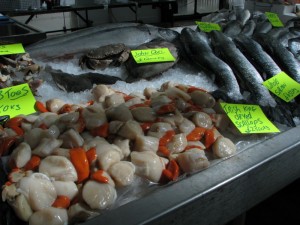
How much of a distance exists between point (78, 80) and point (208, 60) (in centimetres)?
71

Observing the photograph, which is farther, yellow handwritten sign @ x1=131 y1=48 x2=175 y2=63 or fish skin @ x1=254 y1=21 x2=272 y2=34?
fish skin @ x1=254 y1=21 x2=272 y2=34

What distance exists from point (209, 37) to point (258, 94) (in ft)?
2.21

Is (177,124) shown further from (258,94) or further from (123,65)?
(123,65)

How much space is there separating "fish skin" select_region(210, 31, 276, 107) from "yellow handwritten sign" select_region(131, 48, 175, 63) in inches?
12.4

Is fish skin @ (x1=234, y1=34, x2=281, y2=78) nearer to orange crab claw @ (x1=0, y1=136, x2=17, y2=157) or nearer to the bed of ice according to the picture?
the bed of ice

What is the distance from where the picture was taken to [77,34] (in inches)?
77.5

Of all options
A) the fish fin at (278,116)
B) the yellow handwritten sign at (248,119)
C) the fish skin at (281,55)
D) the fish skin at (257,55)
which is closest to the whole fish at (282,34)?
the fish skin at (281,55)

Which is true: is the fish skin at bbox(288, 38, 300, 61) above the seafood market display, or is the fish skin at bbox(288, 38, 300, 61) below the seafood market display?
above

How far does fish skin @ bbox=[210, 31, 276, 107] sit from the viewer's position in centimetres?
155

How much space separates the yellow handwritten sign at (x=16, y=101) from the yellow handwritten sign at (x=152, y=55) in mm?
588

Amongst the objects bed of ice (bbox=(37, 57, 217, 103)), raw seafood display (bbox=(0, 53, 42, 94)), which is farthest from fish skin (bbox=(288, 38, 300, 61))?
raw seafood display (bbox=(0, 53, 42, 94))

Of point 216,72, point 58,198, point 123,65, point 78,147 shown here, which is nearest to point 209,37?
point 216,72

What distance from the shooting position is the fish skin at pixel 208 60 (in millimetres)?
1647

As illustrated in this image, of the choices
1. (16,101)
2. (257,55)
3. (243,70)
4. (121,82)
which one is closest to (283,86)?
(243,70)
